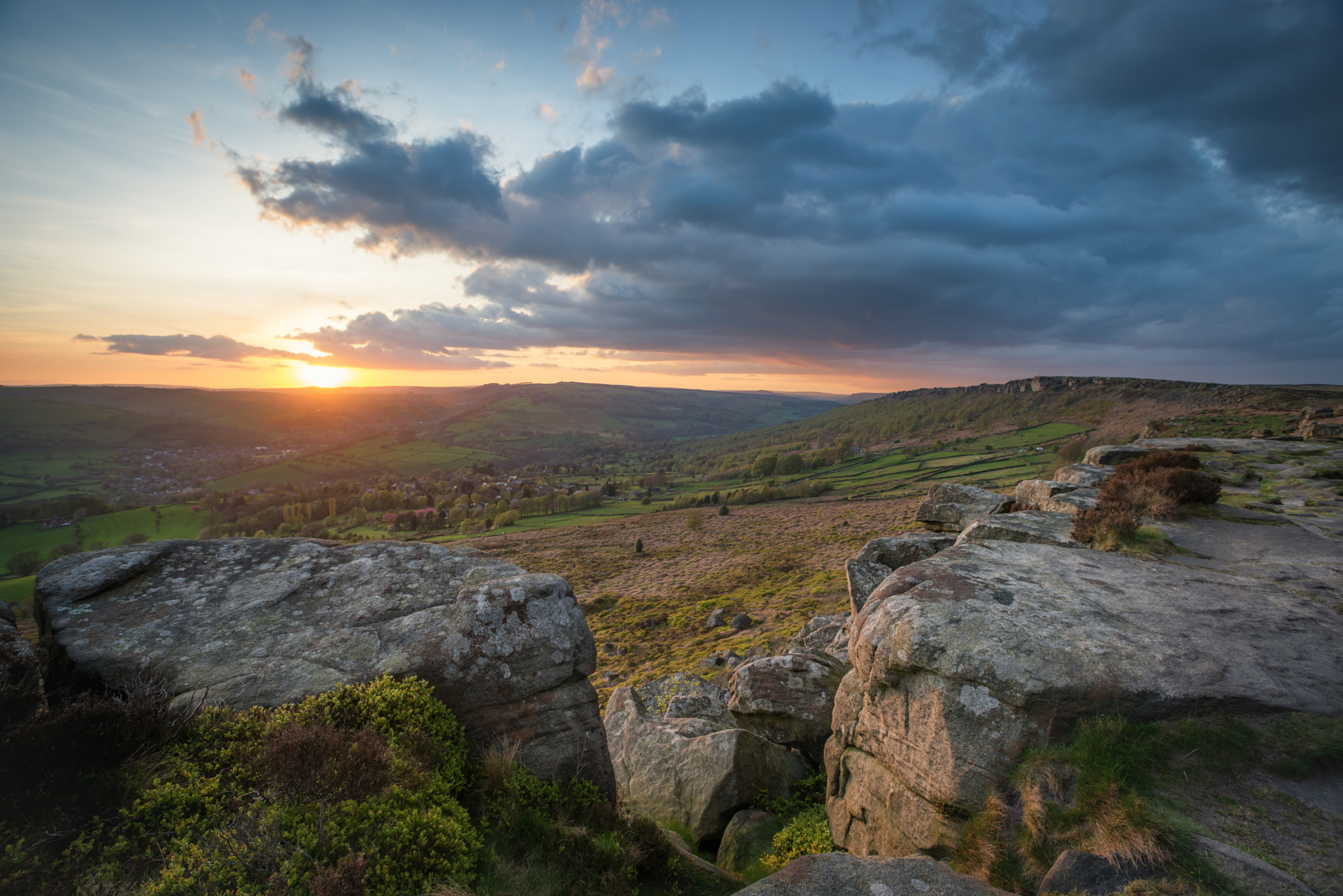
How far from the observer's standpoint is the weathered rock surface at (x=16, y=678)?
4.66m

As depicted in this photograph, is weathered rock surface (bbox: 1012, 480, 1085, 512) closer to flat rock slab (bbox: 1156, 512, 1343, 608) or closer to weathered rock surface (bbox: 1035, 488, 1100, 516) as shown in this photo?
weathered rock surface (bbox: 1035, 488, 1100, 516)

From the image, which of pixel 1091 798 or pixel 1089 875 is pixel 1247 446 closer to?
pixel 1091 798

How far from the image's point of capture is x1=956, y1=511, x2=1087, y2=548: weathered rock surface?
1180cm

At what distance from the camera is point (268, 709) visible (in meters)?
6.06

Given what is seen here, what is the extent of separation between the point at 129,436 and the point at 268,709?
823 ft

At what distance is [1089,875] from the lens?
4.70 m

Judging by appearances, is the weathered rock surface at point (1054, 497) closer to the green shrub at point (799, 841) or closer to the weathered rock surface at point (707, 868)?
the green shrub at point (799, 841)

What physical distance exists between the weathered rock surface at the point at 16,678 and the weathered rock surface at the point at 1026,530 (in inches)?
592

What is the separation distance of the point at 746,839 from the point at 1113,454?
21.4 meters

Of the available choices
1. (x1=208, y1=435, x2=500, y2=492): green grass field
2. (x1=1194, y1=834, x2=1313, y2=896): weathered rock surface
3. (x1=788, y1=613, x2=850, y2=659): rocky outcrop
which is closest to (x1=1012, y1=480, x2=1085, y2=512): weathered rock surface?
(x1=788, y1=613, x2=850, y2=659): rocky outcrop

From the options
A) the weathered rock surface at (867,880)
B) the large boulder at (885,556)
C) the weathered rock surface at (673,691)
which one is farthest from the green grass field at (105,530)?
the weathered rock surface at (867,880)

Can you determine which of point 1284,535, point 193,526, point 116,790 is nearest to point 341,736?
point 116,790

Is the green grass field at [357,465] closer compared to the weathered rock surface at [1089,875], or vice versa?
the weathered rock surface at [1089,875]

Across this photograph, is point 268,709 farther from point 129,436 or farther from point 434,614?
point 129,436
